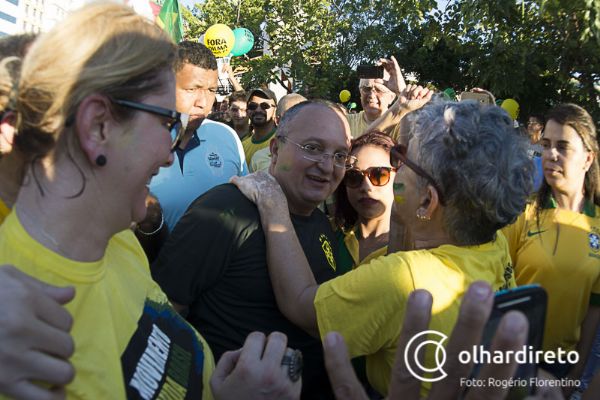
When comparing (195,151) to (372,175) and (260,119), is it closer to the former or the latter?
(372,175)

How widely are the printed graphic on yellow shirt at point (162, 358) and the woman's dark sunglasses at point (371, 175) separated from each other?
5.25 ft

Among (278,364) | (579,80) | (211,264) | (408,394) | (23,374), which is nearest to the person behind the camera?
(23,374)

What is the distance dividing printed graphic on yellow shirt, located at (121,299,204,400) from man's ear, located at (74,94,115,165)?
47 centimetres

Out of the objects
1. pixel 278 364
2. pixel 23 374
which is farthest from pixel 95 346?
pixel 278 364

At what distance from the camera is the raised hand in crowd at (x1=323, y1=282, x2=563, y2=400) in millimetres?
917

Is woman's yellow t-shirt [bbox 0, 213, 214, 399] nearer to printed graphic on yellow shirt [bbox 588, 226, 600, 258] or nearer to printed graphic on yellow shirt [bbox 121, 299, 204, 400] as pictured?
printed graphic on yellow shirt [bbox 121, 299, 204, 400]

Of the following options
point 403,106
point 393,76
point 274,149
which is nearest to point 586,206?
point 403,106

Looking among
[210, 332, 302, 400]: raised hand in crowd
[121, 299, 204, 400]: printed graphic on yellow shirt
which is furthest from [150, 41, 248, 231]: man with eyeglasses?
[210, 332, 302, 400]: raised hand in crowd

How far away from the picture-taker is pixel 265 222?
225 cm

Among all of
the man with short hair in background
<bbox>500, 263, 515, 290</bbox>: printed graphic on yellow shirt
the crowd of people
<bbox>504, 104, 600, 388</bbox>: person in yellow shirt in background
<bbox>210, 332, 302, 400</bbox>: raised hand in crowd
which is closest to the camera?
the crowd of people

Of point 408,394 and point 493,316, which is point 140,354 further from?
point 493,316

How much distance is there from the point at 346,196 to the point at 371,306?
1478 millimetres

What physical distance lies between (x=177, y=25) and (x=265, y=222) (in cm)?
361

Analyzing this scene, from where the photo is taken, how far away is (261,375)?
1404 millimetres
